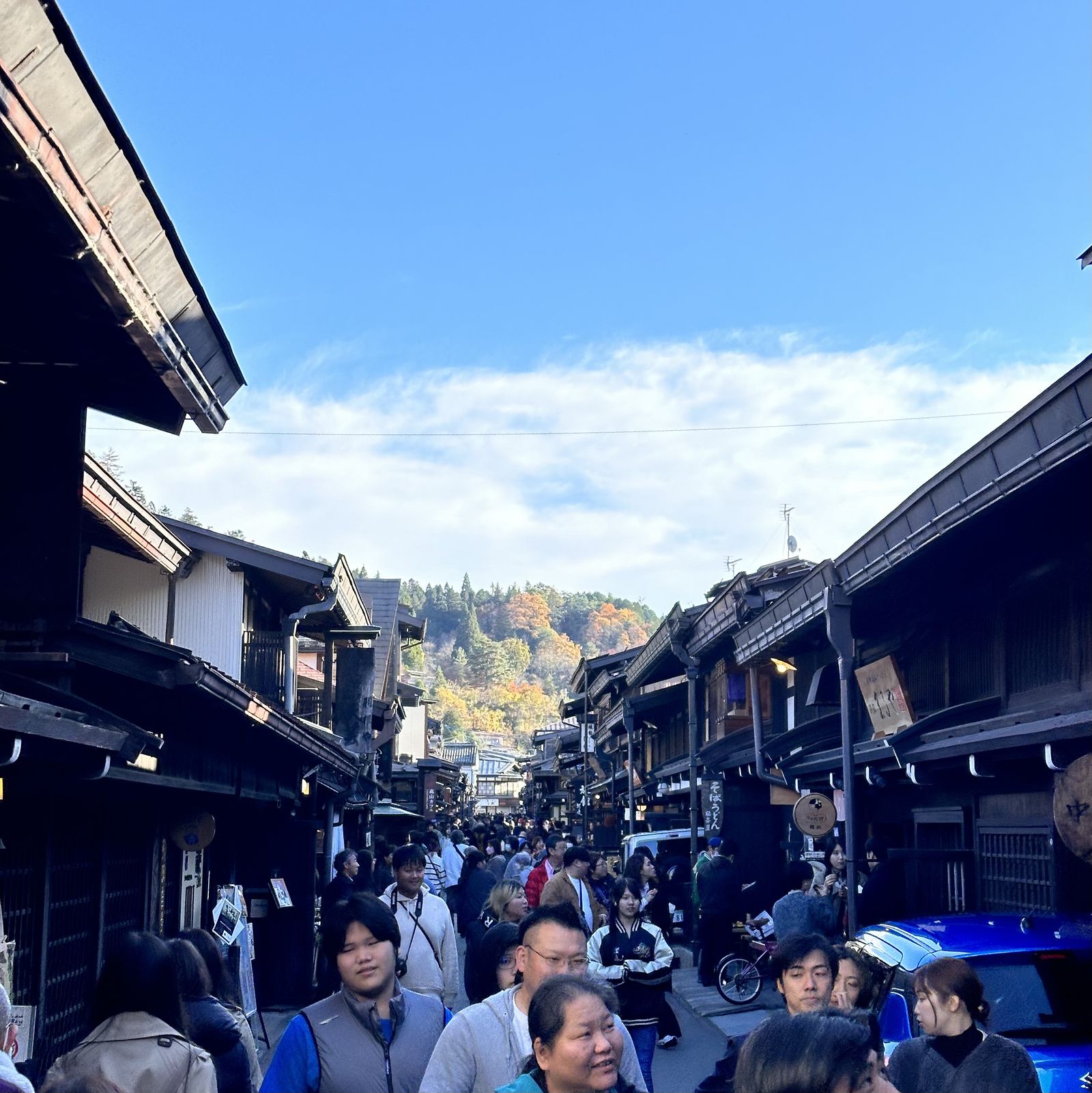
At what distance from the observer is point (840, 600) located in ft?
44.3

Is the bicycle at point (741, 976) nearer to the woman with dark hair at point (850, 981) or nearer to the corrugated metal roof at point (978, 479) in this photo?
the corrugated metal roof at point (978, 479)

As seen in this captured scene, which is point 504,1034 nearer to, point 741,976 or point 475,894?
point 475,894

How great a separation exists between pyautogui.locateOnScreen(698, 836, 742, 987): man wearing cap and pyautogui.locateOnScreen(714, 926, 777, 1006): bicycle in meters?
1.26

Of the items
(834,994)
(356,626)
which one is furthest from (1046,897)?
(356,626)

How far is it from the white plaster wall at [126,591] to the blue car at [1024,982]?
1252cm

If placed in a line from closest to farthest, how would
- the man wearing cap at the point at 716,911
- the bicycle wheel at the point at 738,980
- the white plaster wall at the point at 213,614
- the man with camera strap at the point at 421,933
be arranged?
the man with camera strap at the point at 421,933 < the bicycle wheel at the point at 738,980 < the man wearing cap at the point at 716,911 < the white plaster wall at the point at 213,614

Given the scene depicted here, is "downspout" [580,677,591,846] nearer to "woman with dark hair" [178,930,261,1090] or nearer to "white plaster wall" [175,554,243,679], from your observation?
"white plaster wall" [175,554,243,679]

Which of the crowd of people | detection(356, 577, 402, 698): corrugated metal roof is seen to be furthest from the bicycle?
detection(356, 577, 402, 698): corrugated metal roof

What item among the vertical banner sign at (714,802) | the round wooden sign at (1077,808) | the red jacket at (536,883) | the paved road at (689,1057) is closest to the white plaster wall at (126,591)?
the red jacket at (536,883)

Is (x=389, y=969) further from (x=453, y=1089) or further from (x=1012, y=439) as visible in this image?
(x=1012, y=439)

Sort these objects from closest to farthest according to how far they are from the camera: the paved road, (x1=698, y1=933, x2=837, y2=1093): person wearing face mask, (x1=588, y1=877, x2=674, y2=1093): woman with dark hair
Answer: (x1=698, y1=933, x2=837, y2=1093): person wearing face mask < (x1=588, y1=877, x2=674, y2=1093): woman with dark hair < the paved road

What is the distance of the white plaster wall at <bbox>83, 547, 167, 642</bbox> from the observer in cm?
1714

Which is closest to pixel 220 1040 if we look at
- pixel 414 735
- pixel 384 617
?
pixel 384 617

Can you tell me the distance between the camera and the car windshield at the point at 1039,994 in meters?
6.72
